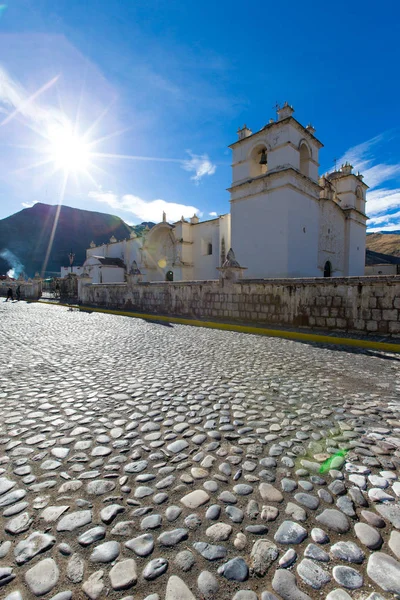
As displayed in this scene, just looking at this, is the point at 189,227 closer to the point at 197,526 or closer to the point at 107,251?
the point at 107,251

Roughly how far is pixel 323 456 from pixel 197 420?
1.14m

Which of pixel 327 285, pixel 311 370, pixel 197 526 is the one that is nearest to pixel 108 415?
pixel 197 526

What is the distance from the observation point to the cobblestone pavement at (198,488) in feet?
4.11

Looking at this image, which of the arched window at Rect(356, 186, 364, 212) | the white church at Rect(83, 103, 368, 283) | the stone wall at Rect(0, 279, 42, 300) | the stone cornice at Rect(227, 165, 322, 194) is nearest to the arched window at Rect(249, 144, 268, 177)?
the white church at Rect(83, 103, 368, 283)

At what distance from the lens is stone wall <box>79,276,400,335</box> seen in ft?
23.6

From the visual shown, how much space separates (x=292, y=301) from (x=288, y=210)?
9.58 metres

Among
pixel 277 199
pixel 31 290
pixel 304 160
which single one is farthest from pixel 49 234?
pixel 277 199

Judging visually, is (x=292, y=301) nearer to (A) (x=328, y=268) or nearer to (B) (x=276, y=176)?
(B) (x=276, y=176)

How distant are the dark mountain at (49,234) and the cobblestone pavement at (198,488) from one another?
95.8 metres

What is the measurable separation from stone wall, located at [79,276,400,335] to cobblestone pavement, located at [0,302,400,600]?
416 centimetres

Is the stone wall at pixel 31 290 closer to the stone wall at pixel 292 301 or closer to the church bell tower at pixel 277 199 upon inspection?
the stone wall at pixel 292 301

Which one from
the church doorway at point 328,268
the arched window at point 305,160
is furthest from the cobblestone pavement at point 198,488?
the church doorway at point 328,268

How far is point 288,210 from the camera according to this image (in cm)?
1645

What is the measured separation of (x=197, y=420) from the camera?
8.93 ft
